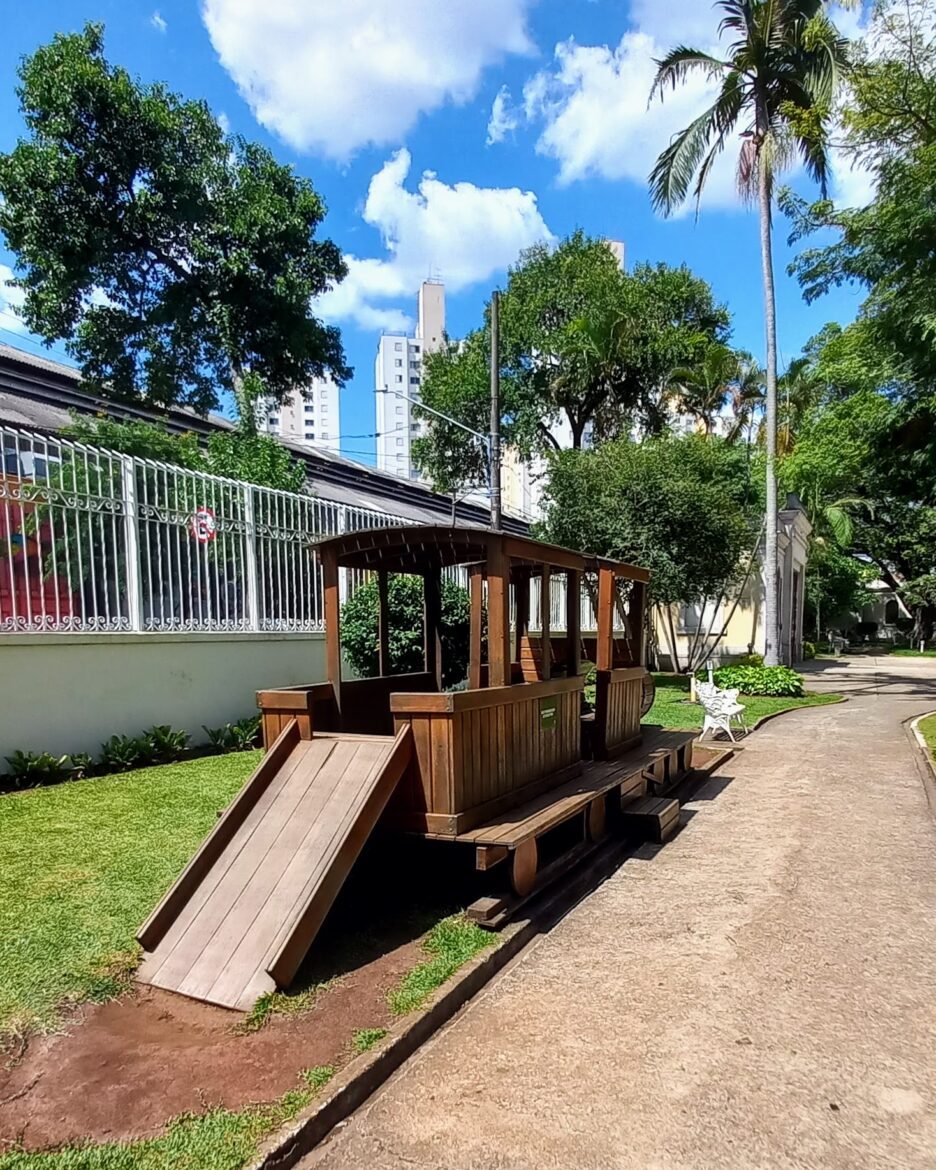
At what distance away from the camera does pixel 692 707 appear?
43.5ft

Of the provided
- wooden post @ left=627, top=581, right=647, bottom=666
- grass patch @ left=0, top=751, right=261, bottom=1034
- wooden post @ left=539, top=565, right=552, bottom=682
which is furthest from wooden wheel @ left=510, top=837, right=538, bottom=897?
wooden post @ left=627, top=581, right=647, bottom=666

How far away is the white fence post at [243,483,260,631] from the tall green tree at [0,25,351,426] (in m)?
5.46

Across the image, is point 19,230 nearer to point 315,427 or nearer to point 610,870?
point 610,870

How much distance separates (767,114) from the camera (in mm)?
14906

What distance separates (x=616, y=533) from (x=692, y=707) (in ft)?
12.7

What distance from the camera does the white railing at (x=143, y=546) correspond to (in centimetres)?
695

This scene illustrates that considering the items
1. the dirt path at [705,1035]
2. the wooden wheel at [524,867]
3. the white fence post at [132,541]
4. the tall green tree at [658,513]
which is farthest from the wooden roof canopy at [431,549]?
the tall green tree at [658,513]

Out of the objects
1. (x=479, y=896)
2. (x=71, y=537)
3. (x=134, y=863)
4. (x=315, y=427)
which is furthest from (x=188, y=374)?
(x=315, y=427)

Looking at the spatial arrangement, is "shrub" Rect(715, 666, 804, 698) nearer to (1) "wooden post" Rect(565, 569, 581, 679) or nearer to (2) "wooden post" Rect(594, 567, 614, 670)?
(2) "wooden post" Rect(594, 567, 614, 670)

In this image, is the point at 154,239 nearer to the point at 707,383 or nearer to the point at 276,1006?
the point at 707,383

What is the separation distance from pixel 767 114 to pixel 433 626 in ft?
46.7

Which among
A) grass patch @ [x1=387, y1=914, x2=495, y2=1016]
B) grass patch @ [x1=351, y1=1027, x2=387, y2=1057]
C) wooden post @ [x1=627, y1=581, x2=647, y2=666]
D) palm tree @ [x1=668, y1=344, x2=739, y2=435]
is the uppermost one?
palm tree @ [x1=668, y1=344, x2=739, y2=435]

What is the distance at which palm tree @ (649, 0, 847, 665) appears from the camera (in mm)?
13945

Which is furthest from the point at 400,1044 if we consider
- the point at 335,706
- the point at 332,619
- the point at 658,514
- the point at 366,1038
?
the point at 658,514
